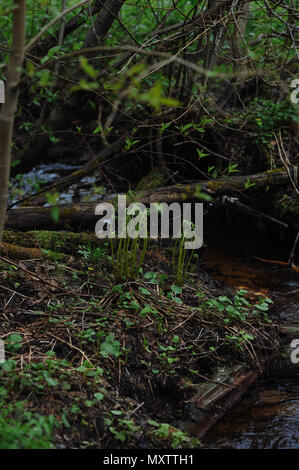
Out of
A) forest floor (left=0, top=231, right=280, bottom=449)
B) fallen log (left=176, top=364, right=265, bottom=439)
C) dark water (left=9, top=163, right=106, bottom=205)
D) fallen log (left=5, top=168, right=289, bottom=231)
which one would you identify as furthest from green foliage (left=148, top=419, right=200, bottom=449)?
Result: dark water (left=9, top=163, right=106, bottom=205)

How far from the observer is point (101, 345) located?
279 cm

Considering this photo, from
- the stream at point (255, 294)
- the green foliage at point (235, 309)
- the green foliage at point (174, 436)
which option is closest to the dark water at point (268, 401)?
the stream at point (255, 294)

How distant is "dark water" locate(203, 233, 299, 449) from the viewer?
278 cm

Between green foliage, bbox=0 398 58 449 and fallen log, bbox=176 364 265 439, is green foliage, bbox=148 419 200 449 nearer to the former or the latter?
fallen log, bbox=176 364 265 439

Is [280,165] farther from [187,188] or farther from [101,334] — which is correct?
[101,334]

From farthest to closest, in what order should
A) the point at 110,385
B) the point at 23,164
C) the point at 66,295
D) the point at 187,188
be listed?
1. the point at 23,164
2. the point at 187,188
3. the point at 66,295
4. the point at 110,385

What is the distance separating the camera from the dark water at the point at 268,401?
278cm

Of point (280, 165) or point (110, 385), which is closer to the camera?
point (110, 385)

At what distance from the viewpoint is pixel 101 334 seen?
10.0 ft

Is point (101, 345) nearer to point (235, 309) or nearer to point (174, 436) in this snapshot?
point (174, 436)

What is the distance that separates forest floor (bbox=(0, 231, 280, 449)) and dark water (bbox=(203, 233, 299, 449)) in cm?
21

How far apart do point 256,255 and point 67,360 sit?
3534mm

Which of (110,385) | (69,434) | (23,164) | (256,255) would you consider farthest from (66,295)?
(23,164)

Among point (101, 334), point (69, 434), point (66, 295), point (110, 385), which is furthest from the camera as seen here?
point (66, 295)
